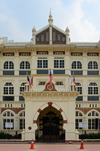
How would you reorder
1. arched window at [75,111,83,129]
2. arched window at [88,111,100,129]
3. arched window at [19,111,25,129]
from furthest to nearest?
1. arched window at [19,111,25,129]
2. arched window at [75,111,83,129]
3. arched window at [88,111,100,129]

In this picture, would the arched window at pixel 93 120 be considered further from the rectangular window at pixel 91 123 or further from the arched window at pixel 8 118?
the arched window at pixel 8 118

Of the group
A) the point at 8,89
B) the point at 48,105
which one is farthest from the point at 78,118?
the point at 8,89

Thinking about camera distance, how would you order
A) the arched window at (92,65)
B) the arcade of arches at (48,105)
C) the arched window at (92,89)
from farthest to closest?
the arched window at (92,65), the arched window at (92,89), the arcade of arches at (48,105)

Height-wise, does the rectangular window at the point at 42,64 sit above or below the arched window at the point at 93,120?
above

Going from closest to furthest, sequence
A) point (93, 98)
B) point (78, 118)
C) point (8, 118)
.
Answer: point (78, 118) < point (8, 118) < point (93, 98)

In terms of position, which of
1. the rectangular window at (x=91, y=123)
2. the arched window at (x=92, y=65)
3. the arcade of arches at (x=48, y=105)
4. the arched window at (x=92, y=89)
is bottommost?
the rectangular window at (x=91, y=123)

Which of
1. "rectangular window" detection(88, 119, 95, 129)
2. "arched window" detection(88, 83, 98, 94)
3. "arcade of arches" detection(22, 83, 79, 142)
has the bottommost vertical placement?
"rectangular window" detection(88, 119, 95, 129)

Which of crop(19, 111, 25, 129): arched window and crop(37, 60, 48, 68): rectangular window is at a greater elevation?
crop(37, 60, 48, 68): rectangular window

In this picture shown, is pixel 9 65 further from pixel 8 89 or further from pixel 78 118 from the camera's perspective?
pixel 78 118

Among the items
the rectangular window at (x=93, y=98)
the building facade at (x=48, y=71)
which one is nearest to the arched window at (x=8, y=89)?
the building facade at (x=48, y=71)

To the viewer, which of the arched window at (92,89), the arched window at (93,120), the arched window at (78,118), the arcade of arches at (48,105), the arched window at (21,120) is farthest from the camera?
the arched window at (92,89)

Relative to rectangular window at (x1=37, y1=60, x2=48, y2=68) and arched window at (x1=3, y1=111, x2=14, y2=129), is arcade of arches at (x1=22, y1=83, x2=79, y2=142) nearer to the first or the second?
arched window at (x1=3, y1=111, x2=14, y2=129)

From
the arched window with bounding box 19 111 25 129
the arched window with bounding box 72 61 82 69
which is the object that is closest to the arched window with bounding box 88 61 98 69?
the arched window with bounding box 72 61 82 69

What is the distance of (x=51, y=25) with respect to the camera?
3612cm
